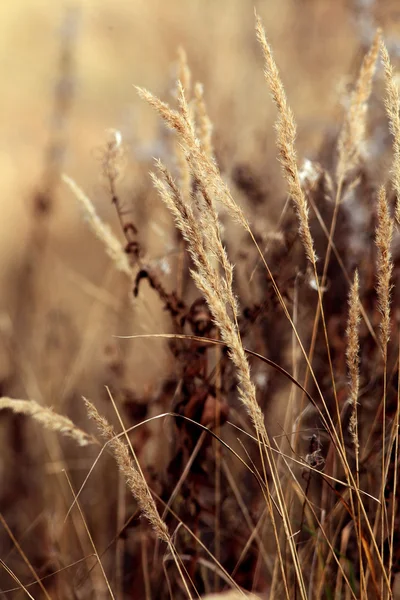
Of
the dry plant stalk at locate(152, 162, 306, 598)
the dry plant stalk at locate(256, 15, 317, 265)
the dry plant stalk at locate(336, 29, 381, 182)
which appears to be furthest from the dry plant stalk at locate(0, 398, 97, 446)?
the dry plant stalk at locate(336, 29, 381, 182)

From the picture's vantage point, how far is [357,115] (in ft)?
4.39

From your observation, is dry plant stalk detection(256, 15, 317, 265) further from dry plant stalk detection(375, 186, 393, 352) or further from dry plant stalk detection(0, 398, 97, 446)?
dry plant stalk detection(0, 398, 97, 446)

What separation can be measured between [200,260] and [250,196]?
103 centimetres

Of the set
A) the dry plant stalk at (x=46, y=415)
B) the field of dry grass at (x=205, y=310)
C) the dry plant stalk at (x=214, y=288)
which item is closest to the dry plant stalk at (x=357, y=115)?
the field of dry grass at (x=205, y=310)

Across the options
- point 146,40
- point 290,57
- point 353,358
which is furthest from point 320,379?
point 146,40

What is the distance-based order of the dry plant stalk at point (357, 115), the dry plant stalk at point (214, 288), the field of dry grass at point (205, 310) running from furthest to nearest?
1. the dry plant stalk at point (357, 115)
2. the field of dry grass at point (205, 310)
3. the dry plant stalk at point (214, 288)

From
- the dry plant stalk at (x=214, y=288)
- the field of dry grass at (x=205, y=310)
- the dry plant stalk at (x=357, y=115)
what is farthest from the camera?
the dry plant stalk at (x=357, y=115)

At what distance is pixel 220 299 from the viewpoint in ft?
2.95

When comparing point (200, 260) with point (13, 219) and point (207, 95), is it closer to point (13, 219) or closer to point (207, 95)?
point (207, 95)

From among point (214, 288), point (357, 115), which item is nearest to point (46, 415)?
point (214, 288)

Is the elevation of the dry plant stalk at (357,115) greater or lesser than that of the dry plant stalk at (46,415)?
greater

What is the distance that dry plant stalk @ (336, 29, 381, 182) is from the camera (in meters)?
1.28

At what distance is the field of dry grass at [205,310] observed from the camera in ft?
3.32

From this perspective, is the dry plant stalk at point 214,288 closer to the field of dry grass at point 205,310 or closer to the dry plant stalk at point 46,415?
the field of dry grass at point 205,310
